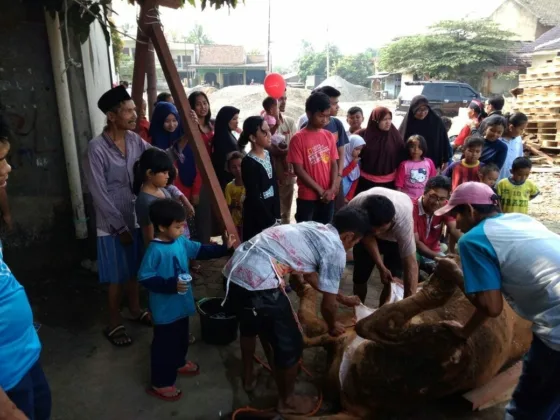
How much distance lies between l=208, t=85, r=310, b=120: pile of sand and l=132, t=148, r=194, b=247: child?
1914cm

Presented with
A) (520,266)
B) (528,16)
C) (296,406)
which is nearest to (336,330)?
→ (296,406)

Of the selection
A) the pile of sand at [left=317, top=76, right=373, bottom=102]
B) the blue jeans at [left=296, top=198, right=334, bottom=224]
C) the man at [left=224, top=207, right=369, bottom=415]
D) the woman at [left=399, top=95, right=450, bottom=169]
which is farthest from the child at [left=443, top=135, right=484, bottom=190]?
the pile of sand at [left=317, top=76, right=373, bottom=102]

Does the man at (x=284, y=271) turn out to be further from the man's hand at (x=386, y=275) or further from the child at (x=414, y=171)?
the child at (x=414, y=171)

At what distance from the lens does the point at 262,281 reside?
2455 mm

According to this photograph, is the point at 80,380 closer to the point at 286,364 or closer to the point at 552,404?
the point at 286,364

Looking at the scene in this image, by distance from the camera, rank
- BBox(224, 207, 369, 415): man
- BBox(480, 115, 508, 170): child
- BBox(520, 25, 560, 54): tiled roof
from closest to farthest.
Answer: BBox(224, 207, 369, 415): man < BBox(480, 115, 508, 170): child < BBox(520, 25, 560, 54): tiled roof

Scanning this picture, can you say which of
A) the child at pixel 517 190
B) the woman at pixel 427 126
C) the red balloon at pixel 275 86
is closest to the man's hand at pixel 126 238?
the woman at pixel 427 126

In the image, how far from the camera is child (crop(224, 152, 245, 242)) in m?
4.41

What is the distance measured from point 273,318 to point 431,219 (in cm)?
200

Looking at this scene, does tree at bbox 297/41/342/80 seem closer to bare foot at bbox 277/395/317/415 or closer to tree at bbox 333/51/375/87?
tree at bbox 333/51/375/87

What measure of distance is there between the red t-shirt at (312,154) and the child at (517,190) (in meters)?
2.11

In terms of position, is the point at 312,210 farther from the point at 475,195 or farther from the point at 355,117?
the point at 475,195

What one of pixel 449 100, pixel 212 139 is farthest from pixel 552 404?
pixel 449 100

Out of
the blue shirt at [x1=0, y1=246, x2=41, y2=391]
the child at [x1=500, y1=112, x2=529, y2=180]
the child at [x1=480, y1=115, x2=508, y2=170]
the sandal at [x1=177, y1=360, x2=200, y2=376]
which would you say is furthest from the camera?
the child at [x1=500, y1=112, x2=529, y2=180]
